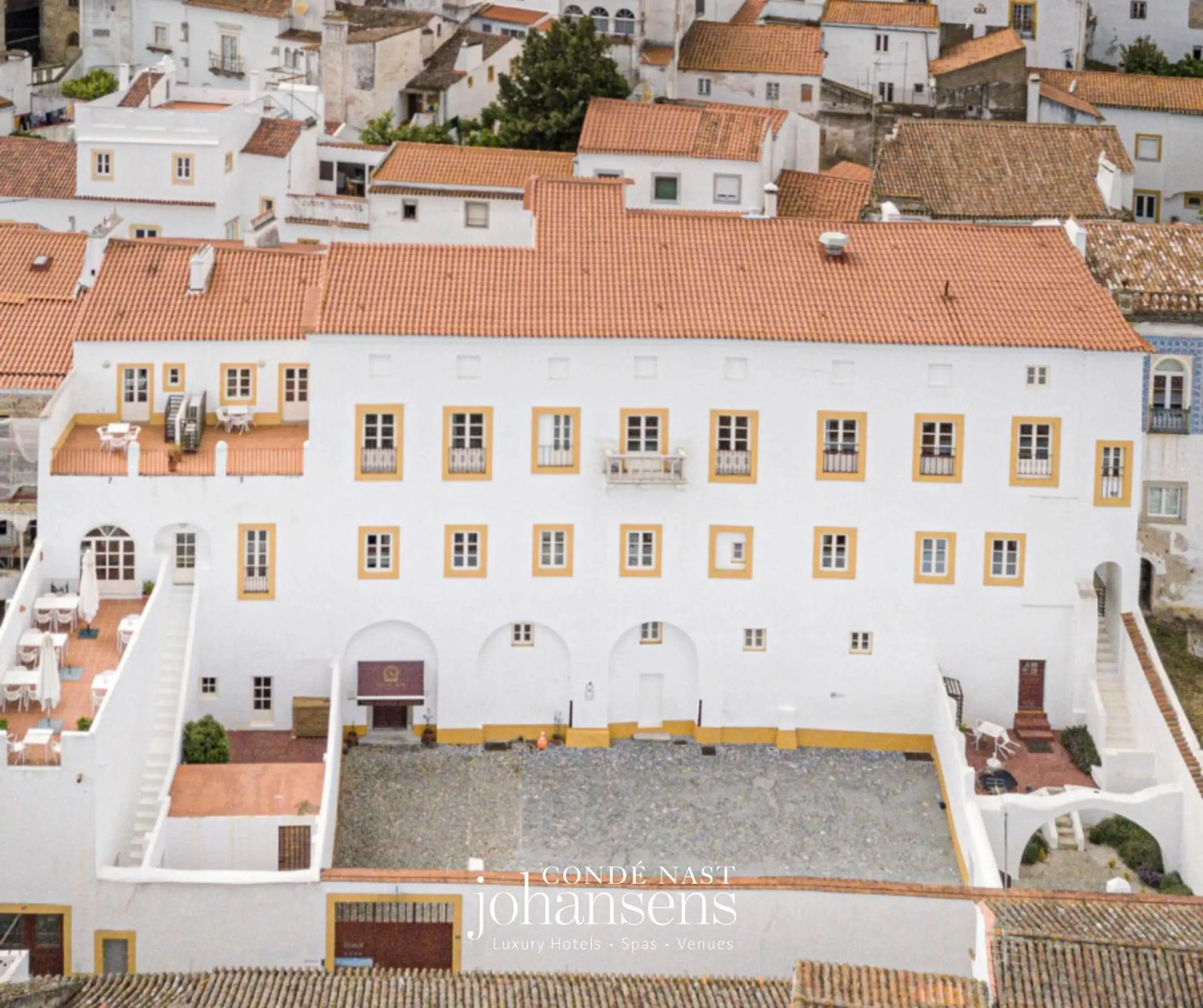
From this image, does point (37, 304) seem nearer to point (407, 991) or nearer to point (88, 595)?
point (88, 595)

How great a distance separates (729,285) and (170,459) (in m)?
16.6

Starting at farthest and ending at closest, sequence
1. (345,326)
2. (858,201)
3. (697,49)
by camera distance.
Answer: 1. (697,49)
2. (858,201)
3. (345,326)

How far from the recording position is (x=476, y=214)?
93.9m

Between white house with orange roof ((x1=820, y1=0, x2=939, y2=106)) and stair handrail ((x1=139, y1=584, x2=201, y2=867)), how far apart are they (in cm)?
4945

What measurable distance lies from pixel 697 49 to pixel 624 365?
131ft

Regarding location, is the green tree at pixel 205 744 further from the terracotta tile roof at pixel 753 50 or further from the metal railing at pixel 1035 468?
the terracotta tile roof at pixel 753 50

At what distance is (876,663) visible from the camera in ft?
247

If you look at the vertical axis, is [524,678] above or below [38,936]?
above

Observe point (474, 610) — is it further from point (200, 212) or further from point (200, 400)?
point (200, 212)

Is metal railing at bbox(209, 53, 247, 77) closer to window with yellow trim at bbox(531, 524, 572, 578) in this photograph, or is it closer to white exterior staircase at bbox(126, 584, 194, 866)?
white exterior staircase at bbox(126, 584, 194, 866)

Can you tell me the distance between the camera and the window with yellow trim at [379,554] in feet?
243

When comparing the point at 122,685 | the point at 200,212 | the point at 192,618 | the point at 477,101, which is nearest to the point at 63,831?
the point at 122,685

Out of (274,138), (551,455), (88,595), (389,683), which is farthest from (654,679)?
(274,138)

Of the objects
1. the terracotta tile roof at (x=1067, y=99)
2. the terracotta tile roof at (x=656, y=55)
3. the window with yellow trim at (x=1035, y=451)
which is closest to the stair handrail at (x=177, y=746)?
the window with yellow trim at (x=1035, y=451)
